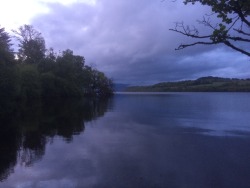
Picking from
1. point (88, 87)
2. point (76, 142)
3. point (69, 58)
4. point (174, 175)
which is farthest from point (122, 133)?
point (88, 87)

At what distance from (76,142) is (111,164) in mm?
7742

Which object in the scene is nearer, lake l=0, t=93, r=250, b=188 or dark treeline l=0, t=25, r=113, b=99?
lake l=0, t=93, r=250, b=188

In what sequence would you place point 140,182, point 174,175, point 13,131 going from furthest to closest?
point 13,131 → point 174,175 → point 140,182

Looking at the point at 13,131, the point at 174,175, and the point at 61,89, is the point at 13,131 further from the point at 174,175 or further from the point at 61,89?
the point at 61,89

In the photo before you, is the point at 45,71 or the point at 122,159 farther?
the point at 45,71

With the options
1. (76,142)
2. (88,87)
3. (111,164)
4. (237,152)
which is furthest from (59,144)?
(88,87)

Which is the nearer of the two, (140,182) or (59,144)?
(140,182)

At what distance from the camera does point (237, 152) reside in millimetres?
21656

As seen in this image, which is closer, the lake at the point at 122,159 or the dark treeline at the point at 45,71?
the lake at the point at 122,159

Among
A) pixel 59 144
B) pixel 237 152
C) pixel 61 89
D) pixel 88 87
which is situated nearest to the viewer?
pixel 237 152

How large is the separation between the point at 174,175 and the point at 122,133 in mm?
14847

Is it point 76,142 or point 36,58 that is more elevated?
point 36,58

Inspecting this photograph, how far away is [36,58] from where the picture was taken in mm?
94125

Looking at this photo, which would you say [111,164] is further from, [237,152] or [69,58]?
[69,58]
